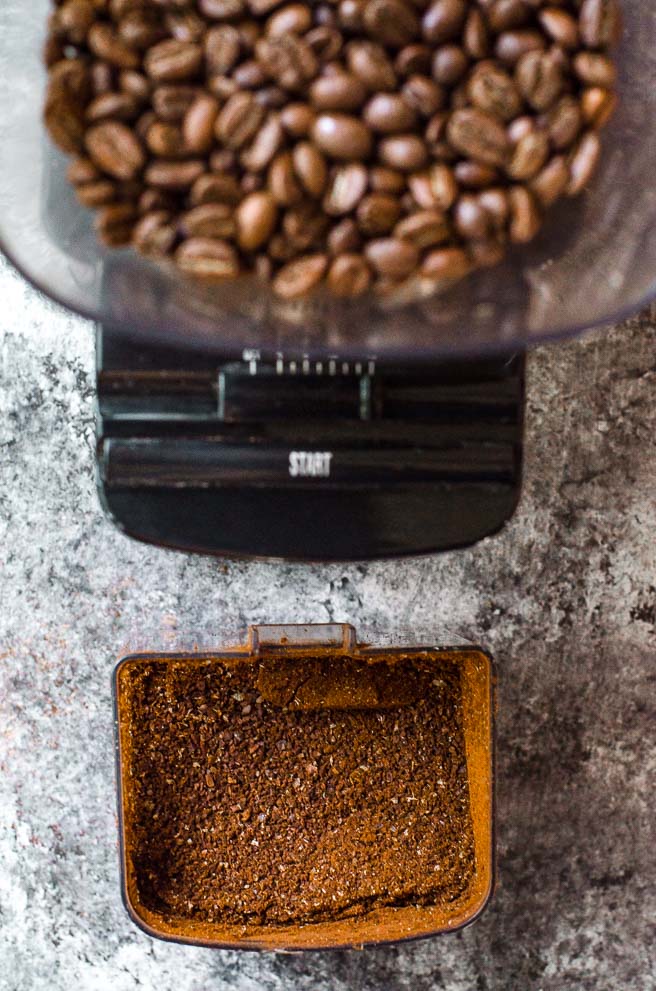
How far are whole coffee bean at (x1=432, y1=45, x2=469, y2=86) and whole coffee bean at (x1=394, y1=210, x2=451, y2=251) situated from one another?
0.09 metres

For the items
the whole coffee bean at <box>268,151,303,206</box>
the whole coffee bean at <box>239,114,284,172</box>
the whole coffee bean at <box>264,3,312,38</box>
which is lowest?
the whole coffee bean at <box>268,151,303,206</box>

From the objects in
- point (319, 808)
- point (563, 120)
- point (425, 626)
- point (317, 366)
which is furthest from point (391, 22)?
point (319, 808)

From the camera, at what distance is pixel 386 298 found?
26.8 inches

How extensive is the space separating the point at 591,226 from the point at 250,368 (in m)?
0.29

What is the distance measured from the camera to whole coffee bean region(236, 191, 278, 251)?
0.62 meters

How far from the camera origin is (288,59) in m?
0.61

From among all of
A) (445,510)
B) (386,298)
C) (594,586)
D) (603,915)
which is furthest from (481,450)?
(603,915)

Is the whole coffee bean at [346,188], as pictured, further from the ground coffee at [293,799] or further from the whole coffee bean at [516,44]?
the ground coffee at [293,799]

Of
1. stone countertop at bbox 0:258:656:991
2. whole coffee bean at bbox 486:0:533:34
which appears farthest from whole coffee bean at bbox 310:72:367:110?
stone countertop at bbox 0:258:656:991

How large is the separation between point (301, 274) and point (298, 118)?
10 cm

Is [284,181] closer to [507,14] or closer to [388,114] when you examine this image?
[388,114]

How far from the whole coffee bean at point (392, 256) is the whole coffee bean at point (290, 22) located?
0.15 m

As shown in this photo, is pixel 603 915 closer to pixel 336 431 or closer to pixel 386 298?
pixel 336 431

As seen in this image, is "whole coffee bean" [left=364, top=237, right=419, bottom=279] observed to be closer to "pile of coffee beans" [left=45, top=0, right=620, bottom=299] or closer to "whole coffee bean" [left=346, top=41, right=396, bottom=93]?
"pile of coffee beans" [left=45, top=0, right=620, bottom=299]
